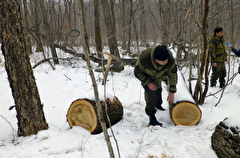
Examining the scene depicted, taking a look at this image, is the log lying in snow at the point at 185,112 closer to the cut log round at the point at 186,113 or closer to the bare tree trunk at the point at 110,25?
the cut log round at the point at 186,113

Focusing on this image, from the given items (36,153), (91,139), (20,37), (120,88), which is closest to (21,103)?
(36,153)

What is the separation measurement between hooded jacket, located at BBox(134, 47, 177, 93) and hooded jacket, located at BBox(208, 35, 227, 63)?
2552 millimetres

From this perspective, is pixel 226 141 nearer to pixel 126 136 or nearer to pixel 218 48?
pixel 126 136

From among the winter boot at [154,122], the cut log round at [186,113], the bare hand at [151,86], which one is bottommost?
the winter boot at [154,122]

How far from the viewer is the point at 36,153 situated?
1.78 meters

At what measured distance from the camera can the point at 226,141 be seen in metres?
1.65

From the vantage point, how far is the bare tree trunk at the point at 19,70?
1.83 metres

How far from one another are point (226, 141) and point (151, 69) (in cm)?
144

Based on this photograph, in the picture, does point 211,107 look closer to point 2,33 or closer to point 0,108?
point 2,33

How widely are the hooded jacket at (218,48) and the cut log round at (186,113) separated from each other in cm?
271

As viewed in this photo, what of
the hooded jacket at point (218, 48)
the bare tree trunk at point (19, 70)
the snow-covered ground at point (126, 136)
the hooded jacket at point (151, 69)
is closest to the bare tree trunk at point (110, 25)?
the snow-covered ground at point (126, 136)

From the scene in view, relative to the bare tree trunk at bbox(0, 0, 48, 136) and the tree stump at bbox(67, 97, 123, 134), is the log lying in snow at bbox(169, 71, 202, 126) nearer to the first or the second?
the tree stump at bbox(67, 97, 123, 134)

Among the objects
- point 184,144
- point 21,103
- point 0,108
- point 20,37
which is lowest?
point 184,144

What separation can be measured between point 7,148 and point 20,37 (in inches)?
52.7
